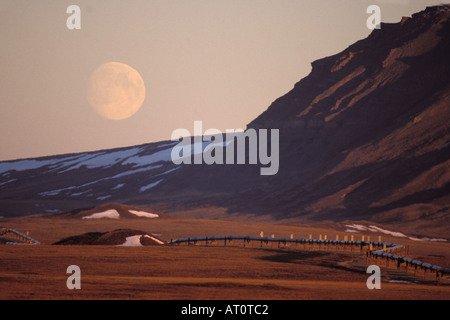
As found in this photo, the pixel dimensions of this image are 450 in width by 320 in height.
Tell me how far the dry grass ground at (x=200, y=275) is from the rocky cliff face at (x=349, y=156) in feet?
228

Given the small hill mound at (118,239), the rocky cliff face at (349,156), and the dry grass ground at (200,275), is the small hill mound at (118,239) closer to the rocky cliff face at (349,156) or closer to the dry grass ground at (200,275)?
the dry grass ground at (200,275)

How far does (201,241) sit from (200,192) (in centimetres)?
9599

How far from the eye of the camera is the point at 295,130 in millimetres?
167250

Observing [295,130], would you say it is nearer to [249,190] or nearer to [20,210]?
[249,190]

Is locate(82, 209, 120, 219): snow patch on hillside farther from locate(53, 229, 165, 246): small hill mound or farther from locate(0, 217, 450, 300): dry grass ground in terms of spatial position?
locate(0, 217, 450, 300): dry grass ground

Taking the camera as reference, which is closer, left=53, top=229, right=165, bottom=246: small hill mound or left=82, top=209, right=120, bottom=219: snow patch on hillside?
left=53, top=229, right=165, bottom=246: small hill mound

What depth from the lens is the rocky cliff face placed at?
126438 millimetres

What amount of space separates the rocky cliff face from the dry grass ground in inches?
2742

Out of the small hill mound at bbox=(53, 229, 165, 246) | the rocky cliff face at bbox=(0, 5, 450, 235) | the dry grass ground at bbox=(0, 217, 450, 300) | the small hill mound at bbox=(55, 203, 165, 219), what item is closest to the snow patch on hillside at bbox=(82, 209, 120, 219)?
the small hill mound at bbox=(55, 203, 165, 219)

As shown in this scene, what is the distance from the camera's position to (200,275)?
3722 cm

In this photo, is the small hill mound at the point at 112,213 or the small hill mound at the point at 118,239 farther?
the small hill mound at the point at 112,213

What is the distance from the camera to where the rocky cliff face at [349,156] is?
415ft

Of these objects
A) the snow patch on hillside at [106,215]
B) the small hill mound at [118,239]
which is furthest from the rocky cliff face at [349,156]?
the small hill mound at [118,239]

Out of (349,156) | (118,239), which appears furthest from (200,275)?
(349,156)
